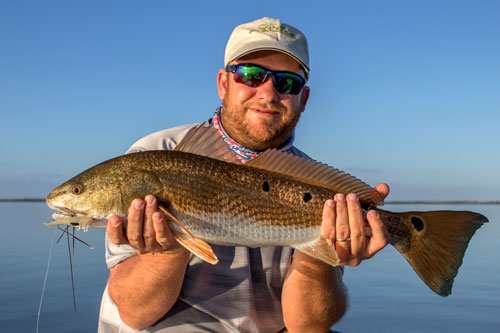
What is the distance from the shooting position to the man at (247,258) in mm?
3930

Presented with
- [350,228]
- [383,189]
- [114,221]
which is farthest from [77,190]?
[383,189]

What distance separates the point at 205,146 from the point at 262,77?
1524 mm

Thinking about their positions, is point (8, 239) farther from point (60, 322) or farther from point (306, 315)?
point (306, 315)

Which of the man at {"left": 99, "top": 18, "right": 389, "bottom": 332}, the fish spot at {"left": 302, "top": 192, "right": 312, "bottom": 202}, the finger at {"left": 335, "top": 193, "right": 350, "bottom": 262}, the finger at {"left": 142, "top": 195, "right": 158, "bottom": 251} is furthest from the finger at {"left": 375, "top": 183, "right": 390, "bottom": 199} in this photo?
the finger at {"left": 142, "top": 195, "right": 158, "bottom": 251}

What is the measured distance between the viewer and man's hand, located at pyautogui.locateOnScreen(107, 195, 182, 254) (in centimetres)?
358

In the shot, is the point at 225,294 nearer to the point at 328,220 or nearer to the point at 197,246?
the point at 197,246

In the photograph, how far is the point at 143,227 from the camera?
3672 millimetres

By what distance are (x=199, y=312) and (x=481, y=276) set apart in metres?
10.5

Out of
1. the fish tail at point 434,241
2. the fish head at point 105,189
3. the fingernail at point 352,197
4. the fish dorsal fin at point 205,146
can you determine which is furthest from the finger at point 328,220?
the fish head at point 105,189

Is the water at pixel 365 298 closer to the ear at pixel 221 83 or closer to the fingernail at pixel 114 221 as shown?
the ear at pixel 221 83

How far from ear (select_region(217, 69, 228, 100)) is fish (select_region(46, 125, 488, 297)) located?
1907mm

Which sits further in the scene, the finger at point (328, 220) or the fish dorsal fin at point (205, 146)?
the fish dorsal fin at point (205, 146)

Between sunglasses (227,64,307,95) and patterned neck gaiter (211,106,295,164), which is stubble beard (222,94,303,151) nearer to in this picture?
patterned neck gaiter (211,106,295,164)

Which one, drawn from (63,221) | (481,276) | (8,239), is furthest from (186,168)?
(8,239)
